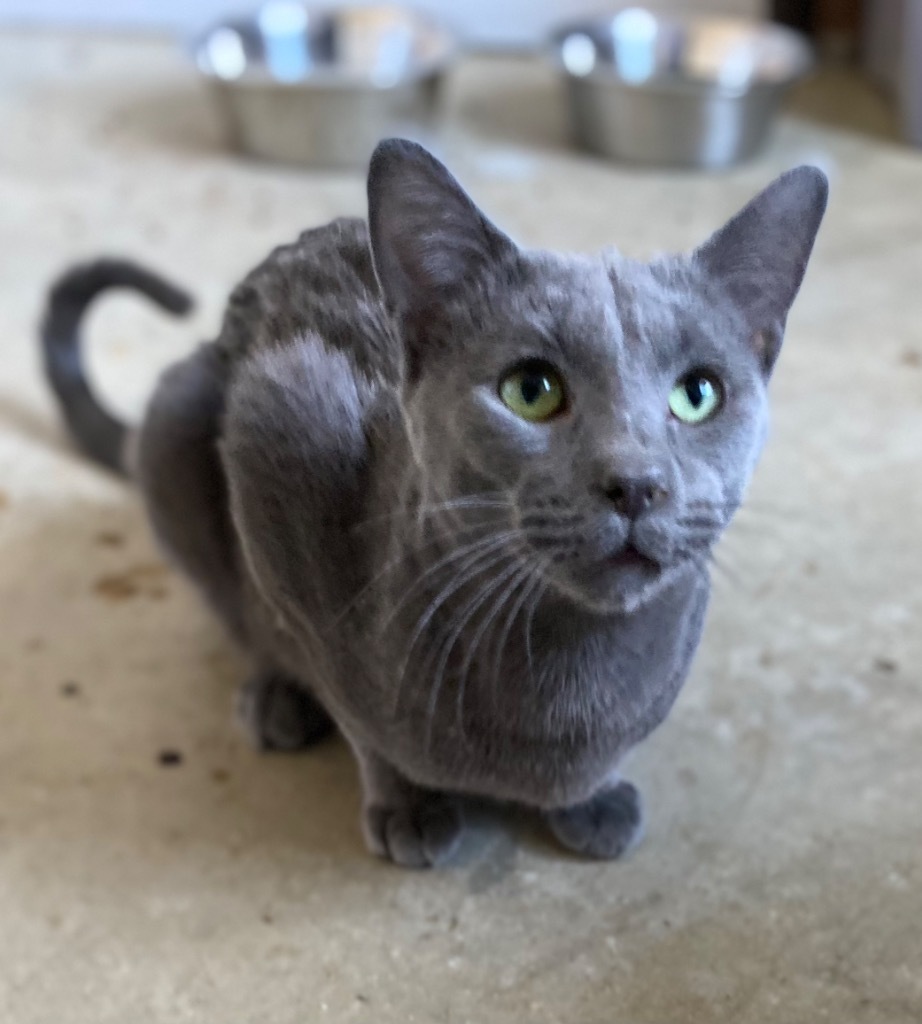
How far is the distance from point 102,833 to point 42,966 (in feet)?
0.47

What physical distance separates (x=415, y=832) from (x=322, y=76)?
173cm

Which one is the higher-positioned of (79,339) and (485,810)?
(79,339)

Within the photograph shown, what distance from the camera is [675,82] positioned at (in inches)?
93.1

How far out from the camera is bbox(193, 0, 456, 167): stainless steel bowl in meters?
2.37

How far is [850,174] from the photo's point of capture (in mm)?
2445

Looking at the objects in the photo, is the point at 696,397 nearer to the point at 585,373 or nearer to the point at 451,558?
the point at 585,373

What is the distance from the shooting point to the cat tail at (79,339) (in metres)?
1.50

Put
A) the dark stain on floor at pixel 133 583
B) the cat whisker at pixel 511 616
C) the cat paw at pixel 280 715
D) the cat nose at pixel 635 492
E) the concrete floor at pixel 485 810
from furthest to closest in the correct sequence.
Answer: the dark stain on floor at pixel 133 583, the cat paw at pixel 280 715, the concrete floor at pixel 485 810, the cat whisker at pixel 511 616, the cat nose at pixel 635 492

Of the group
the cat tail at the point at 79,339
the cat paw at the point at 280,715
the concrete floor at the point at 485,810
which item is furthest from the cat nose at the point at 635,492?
the cat tail at the point at 79,339

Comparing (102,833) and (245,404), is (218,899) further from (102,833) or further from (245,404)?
→ (245,404)

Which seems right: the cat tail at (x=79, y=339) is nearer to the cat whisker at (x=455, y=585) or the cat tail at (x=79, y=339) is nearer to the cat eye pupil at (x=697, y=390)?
the cat whisker at (x=455, y=585)

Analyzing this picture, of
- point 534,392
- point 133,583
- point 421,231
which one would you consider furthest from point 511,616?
point 133,583

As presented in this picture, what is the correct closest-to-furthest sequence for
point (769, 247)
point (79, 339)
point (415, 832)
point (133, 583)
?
point (769, 247)
point (415, 832)
point (133, 583)
point (79, 339)

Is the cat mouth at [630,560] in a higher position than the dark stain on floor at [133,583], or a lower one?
higher
